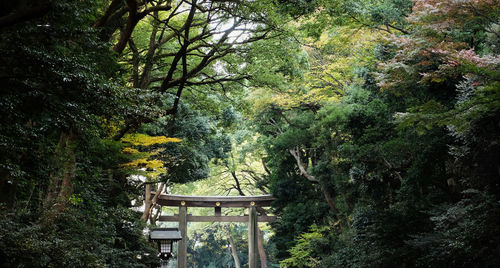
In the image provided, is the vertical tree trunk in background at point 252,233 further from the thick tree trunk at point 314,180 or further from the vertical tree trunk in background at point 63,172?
the vertical tree trunk in background at point 63,172

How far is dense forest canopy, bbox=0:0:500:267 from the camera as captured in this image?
12.6 ft

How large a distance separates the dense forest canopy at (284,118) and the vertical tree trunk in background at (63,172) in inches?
0.8

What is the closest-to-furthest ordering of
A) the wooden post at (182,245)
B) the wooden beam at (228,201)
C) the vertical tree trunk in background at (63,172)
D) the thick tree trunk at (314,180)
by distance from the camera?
1. the vertical tree trunk in background at (63,172)
2. the thick tree trunk at (314,180)
3. the wooden post at (182,245)
4. the wooden beam at (228,201)

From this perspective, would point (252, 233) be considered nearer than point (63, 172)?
No

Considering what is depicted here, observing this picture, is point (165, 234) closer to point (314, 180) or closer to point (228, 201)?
point (314, 180)

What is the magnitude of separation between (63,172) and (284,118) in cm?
950

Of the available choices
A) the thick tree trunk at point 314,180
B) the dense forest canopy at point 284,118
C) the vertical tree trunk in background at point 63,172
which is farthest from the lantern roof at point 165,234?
the thick tree trunk at point 314,180

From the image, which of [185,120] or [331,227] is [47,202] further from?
[331,227]

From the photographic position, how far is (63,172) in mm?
5617

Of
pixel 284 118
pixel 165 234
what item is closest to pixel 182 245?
pixel 284 118

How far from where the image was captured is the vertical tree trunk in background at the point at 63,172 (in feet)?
17.0

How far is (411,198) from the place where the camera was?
8.27 m

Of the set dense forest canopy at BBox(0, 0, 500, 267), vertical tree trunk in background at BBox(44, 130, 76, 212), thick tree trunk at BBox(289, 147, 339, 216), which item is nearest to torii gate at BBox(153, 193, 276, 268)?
dense forest canopy at BBox(0, 0, 500, 267)

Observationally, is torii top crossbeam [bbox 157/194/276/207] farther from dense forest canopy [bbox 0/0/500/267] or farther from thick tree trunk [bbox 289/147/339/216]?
thick tree trunk [bbox 289/147/339/216]
